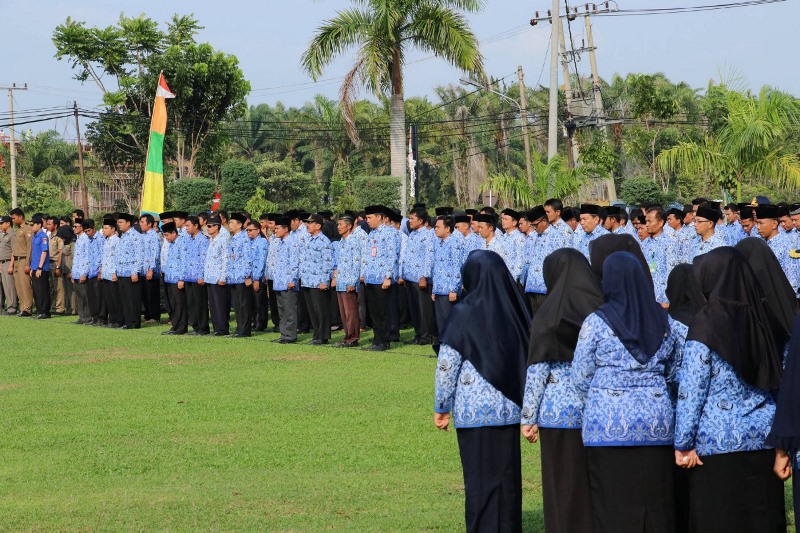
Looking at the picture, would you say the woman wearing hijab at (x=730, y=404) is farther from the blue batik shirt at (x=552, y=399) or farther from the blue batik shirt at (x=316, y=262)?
the blue batik shirt at (x=316, y=262)

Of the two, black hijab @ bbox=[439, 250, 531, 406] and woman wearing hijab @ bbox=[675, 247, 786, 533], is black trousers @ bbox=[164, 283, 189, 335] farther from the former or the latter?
woman wearing hijab @ bbox=[675, 247, 786, 533]

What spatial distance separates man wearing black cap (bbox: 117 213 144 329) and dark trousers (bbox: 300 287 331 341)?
14.2 feet

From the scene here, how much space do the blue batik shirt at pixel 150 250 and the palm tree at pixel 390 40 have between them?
8881 millimetres

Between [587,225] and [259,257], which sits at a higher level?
[587,225]

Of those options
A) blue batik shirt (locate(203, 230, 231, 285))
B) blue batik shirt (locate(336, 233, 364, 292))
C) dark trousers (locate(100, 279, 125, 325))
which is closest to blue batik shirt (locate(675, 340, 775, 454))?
blue batik shirt (locate(336, 233, 364, 292))

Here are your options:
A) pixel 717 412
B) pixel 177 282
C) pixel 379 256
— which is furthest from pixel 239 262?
pixel 717 412

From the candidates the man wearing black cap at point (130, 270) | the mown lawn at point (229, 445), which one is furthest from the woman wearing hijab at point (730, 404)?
the man wearing black cap at point (130, 270)

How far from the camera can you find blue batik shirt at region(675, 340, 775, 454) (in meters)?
5.50

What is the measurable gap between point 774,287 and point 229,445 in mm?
5018

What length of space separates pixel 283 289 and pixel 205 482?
9.71 metres

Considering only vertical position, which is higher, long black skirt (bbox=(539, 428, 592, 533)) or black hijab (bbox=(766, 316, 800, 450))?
black hijab (bbox=(766, 316, 800, 450))

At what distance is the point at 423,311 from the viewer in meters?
17.3

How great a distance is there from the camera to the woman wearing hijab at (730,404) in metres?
5.48

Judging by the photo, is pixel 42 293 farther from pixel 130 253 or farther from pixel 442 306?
pixel 442 306
